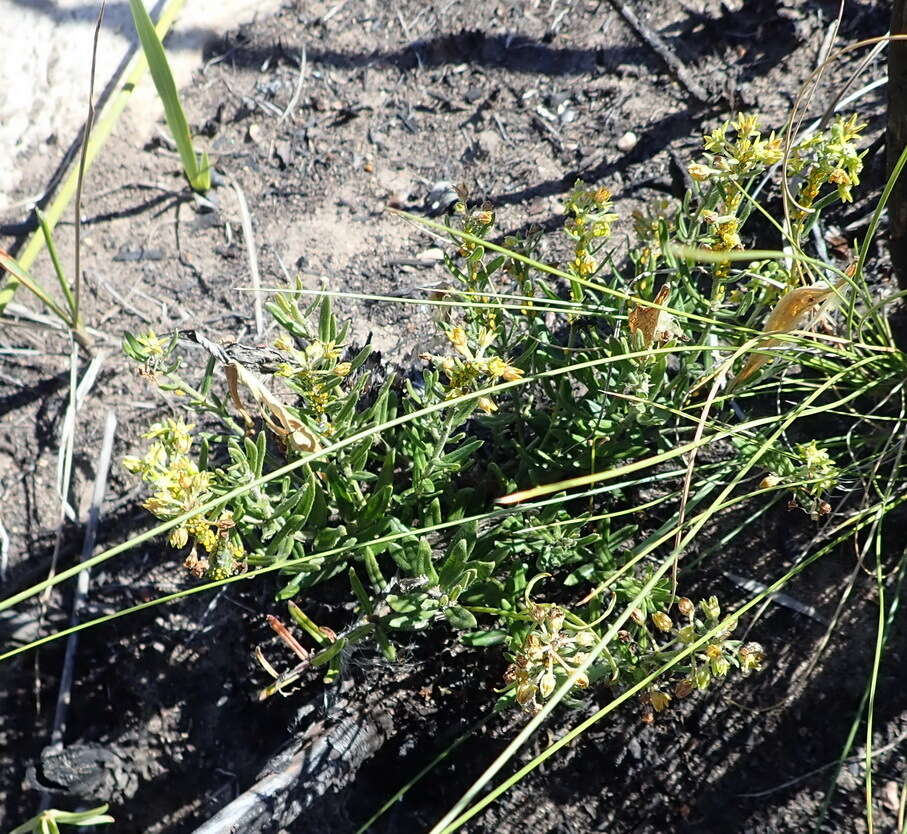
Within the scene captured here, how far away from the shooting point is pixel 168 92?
2.33 meters

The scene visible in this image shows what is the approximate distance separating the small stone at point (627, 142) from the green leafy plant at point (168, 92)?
4.43ft

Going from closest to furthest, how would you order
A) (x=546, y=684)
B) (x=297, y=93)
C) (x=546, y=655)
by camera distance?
(x=546, y=684)
(x=546, y=655)
(x=297, y=93)

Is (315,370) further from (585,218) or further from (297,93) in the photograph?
(297,93)

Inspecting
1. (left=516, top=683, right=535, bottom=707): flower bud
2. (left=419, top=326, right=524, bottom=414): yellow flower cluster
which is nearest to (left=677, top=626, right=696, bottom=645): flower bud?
(left=516, top=683, right=535, bottom=707): flower bud

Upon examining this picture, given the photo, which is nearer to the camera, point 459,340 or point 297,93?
point 459,340

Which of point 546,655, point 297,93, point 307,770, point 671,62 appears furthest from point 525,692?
point 297,93

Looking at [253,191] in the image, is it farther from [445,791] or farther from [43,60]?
[445,791]

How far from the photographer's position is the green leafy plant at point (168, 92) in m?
2.14

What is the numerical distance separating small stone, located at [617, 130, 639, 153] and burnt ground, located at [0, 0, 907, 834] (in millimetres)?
32

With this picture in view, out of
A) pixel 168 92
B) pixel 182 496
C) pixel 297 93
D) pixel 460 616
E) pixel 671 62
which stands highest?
pixel 297 93

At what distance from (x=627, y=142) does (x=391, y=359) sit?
109cm

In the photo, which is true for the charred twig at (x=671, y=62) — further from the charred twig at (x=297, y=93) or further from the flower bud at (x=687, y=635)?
the flower bud at (x=687, y=635)

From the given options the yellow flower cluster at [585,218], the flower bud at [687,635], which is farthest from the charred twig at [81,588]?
the flower bud at [687,635]

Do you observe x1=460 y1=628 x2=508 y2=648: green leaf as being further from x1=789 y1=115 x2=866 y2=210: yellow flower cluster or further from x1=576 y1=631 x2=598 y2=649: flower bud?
x1=789 y1=115 x2=866 y2=210: yellow flower cluster
